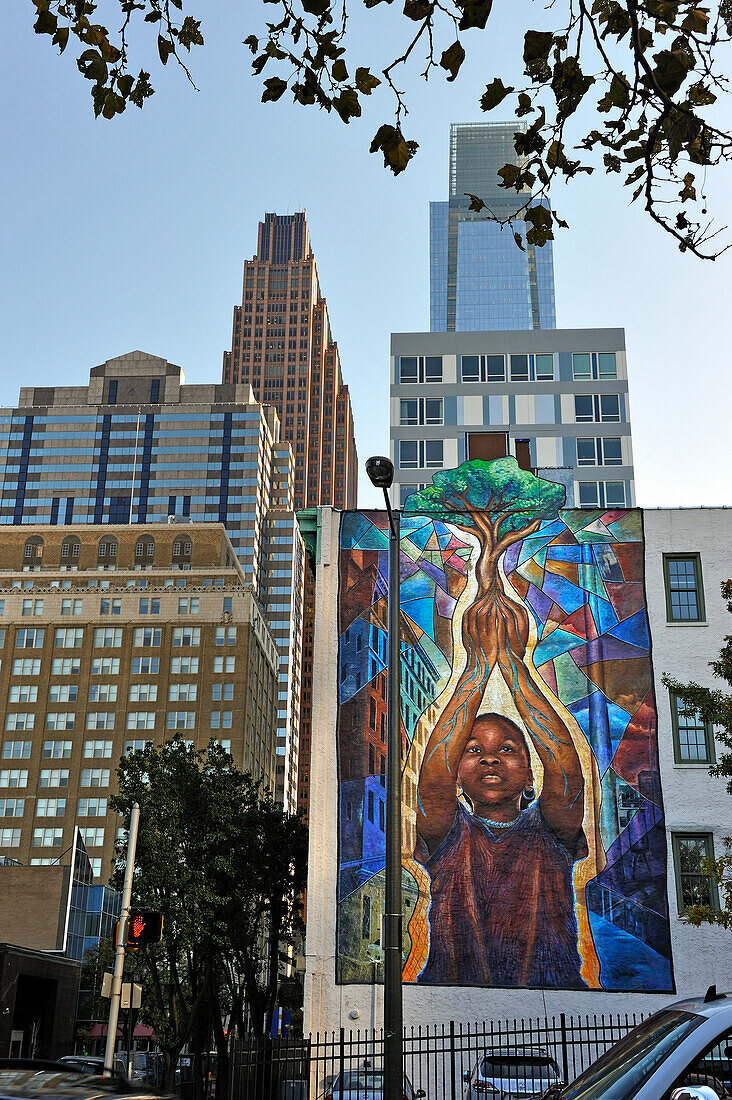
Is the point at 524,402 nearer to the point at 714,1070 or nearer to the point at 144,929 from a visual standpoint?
the point at 144,929

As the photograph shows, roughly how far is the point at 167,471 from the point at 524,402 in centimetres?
9188

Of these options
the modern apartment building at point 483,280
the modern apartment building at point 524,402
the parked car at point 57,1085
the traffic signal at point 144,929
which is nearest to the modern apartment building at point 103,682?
the modern apartment building at point 524,402

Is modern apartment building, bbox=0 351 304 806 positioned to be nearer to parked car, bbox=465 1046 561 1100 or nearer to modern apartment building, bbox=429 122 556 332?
modern apartment building, bbox=429 122 556 332

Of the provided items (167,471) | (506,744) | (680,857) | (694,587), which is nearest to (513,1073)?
(680,857)

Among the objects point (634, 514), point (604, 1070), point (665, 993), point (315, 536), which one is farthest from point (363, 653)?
point (604, 1070)

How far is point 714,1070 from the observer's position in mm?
6383

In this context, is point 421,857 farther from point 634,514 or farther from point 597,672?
point 634,514

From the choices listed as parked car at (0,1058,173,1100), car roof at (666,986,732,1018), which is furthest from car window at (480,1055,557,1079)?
parked car at (0,1058,173,1100)

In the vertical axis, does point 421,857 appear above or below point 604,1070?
above

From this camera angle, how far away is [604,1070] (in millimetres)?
7480

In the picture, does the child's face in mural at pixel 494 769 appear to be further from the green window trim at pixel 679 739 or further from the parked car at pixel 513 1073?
the parked car at pixel 513 1073

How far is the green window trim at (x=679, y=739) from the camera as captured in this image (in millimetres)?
27578

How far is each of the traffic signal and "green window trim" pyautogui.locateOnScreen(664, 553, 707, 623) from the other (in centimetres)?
1454

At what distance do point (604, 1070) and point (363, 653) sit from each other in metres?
21.7
